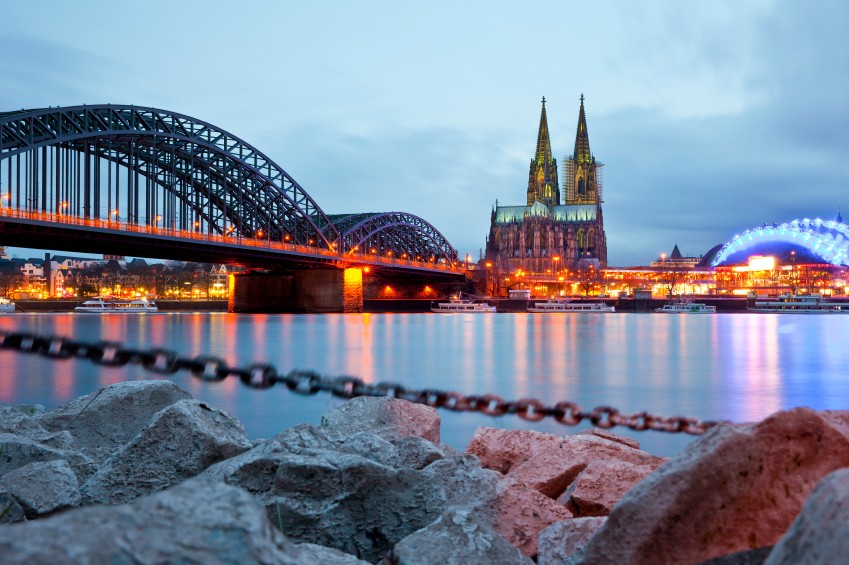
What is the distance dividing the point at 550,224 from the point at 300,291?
295ft

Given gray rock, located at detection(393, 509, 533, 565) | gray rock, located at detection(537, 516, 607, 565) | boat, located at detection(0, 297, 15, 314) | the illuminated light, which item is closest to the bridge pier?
boat, located at detection(0, 297, 15, 314)

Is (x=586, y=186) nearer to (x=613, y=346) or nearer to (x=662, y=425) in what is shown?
(x=613, y=346)

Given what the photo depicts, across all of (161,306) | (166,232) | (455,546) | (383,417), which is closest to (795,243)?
(161,306)

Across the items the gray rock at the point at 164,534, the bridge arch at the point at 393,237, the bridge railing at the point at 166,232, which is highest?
the bridge arch at the point at 393,237

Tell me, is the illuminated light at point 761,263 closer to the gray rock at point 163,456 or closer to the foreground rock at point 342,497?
the gray rock at point 163,456

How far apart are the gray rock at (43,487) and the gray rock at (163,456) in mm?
163

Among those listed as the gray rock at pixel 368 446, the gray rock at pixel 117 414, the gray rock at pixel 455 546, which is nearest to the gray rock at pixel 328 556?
the gray rock at pixel 455 546

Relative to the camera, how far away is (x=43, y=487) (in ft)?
14.3

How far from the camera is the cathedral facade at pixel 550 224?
166125 millimetres

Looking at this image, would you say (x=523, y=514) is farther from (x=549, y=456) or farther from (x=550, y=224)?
(x=550, y=224)

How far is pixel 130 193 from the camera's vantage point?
67312mm

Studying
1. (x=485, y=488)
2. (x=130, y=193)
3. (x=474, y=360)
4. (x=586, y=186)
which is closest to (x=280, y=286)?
(x=130, y=193)

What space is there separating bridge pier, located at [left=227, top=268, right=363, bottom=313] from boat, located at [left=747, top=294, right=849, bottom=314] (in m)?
57.1

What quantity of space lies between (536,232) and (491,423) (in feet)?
518
